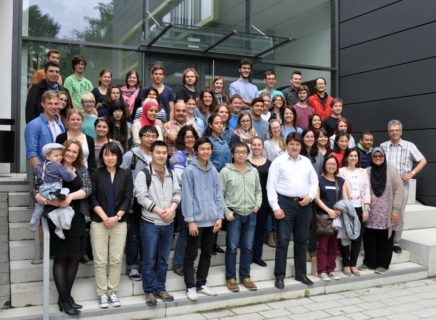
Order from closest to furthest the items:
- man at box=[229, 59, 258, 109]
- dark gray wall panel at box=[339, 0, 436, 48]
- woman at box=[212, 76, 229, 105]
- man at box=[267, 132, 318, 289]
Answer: man at box=[267, 132, 318, 289] < woman at box=[212, 76, 229, 105] < man at box=[229, 59, 258, 109] < dark gray wall panel at box=[339, 0, 436, 48]

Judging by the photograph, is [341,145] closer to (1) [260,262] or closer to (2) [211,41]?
(1) [260,262]

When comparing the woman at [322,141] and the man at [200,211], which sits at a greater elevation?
the woman at [322,141]

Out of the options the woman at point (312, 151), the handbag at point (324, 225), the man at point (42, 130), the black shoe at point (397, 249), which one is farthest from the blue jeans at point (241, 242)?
the black shoe at point (397, 249)

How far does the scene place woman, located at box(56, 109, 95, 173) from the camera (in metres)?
4.89

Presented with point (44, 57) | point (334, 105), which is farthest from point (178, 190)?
point (44, 57)

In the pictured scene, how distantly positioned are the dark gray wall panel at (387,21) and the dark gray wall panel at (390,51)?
140 mm

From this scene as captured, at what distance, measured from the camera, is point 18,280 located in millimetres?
4695

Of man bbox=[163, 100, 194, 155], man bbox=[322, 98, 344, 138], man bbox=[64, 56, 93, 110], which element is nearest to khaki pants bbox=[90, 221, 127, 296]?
man bbox=[163, 100, 194, 155]

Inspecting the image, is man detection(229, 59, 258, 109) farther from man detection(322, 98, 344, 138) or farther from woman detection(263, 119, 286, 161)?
woman detection(263, 119, 286, 161)

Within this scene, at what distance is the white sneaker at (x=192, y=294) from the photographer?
193 inches

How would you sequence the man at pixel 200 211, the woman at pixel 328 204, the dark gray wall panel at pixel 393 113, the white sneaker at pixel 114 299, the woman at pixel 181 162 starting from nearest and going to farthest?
the white sneaker at pixel 114 299 < the man at pixel 200 211 < the woman at pixel 181 162 < the woman at pixel 328 204 < the dark gray wall panel at pixel 393 113

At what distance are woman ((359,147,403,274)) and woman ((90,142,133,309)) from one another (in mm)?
3449

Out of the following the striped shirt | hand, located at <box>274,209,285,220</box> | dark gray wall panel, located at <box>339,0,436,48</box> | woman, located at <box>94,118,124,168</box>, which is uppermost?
dark gray wall panel, located at <box>339,0,436,48</box>

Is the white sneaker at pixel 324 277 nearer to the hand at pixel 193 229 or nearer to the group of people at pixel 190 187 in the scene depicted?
the group of people at pixel 190 187
